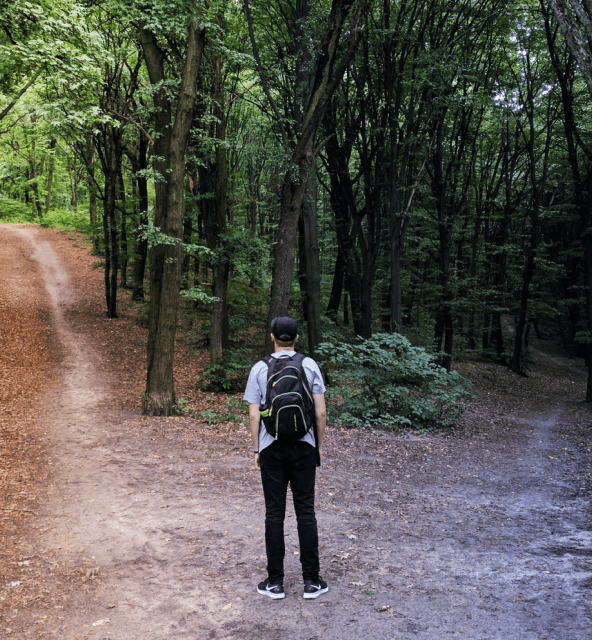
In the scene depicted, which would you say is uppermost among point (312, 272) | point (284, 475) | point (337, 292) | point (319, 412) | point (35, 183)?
point (35, 183)

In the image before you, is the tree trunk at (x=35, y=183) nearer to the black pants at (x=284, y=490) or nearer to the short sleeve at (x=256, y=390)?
the short sleeve at (x=256, y=390)

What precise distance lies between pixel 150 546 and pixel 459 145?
17.7m

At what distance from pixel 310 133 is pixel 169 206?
3.07 m

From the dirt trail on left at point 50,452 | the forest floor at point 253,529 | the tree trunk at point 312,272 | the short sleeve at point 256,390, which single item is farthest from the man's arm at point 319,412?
the tree trunk at point 312,272

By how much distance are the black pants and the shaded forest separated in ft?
12.0

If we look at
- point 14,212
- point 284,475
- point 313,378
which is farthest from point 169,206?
point 14,212

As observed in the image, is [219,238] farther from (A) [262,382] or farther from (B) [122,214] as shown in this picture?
(A) [262,382]

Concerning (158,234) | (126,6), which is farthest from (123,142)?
(158,234)

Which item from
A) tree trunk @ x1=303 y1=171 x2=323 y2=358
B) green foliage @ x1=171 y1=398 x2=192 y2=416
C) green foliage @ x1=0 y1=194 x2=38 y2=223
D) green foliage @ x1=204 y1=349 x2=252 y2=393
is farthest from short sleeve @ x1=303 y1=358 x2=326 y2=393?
green foliage @ x1=0 y1=194 x2=38 y2=223

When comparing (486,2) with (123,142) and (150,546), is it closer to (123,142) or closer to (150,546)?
(123,142)

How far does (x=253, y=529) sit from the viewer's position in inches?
191

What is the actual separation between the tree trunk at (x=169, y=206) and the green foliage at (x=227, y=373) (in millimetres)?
2593

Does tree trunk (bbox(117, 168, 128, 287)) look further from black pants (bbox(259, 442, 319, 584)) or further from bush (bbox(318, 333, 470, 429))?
black pants (bbox(259, 442, 319, 584))

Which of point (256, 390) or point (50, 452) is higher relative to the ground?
point (256, 390)
